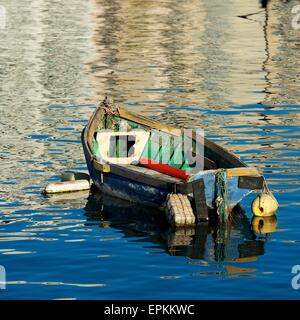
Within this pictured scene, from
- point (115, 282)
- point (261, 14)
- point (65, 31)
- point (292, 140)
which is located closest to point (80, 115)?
point (292, 140)

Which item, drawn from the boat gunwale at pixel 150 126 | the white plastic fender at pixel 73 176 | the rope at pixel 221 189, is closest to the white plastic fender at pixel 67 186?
the white plastic fender at pixel 73 176

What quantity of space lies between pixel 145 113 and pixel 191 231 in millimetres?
18790

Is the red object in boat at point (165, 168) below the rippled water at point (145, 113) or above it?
above

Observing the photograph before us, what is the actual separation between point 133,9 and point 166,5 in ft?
11.7

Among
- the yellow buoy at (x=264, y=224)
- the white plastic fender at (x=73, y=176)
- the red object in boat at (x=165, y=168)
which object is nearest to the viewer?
the yellow buoy at (x=264, y=224)

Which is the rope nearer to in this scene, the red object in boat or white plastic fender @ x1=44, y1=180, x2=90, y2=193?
the red object in boat

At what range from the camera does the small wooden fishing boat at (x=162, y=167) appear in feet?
94.3

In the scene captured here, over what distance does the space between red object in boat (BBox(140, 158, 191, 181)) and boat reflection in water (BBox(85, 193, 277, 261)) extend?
1.78 meters

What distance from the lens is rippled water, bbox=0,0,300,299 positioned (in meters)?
25.2

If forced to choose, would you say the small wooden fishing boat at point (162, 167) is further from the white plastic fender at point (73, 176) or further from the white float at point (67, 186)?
the white plastic fender at point (73, 176)

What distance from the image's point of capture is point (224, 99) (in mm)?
49969

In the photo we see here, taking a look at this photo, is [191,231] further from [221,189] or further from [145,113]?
[145,113]

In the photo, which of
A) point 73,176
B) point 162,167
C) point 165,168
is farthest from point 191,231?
point 73,176

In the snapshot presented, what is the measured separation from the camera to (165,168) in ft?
108
